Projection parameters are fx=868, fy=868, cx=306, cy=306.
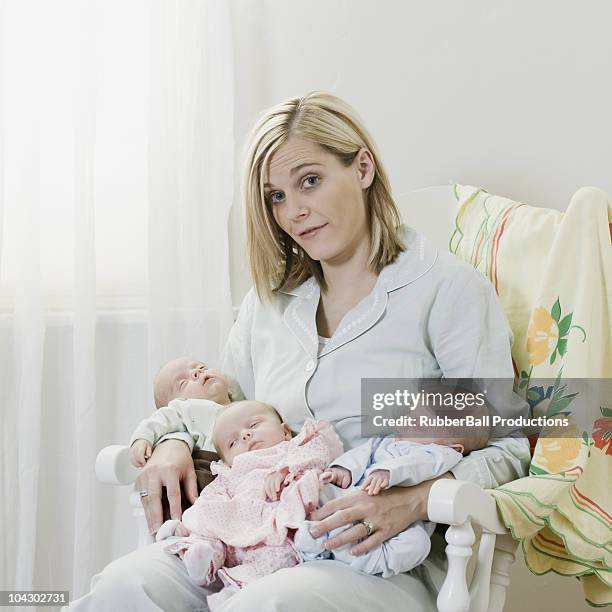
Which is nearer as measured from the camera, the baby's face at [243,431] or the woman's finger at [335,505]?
the woman's finger at [335,505]

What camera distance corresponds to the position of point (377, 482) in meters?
1.12

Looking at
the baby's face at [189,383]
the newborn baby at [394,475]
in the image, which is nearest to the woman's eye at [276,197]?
the baby's face at [189,383]

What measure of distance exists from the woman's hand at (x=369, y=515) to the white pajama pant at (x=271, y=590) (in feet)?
0.14

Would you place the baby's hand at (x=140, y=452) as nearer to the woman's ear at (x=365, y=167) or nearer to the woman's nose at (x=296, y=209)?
the woman's nose at (x=296, y=209)

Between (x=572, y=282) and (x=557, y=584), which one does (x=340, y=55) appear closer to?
(x=572, y=282)

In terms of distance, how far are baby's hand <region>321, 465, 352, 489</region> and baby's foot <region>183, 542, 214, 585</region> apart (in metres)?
0.18

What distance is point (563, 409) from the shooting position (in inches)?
50.8

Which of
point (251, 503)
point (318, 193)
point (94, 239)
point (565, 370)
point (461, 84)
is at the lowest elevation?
point (251, 503)

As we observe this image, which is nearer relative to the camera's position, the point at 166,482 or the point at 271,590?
the point at 271,590

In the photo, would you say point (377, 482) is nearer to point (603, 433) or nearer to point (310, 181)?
point (603, 433)

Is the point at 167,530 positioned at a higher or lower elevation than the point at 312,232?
lower

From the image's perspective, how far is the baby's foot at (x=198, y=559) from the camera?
114cm

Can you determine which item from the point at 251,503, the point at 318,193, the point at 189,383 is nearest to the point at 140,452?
the point at 189,383

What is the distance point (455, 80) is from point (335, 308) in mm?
667
